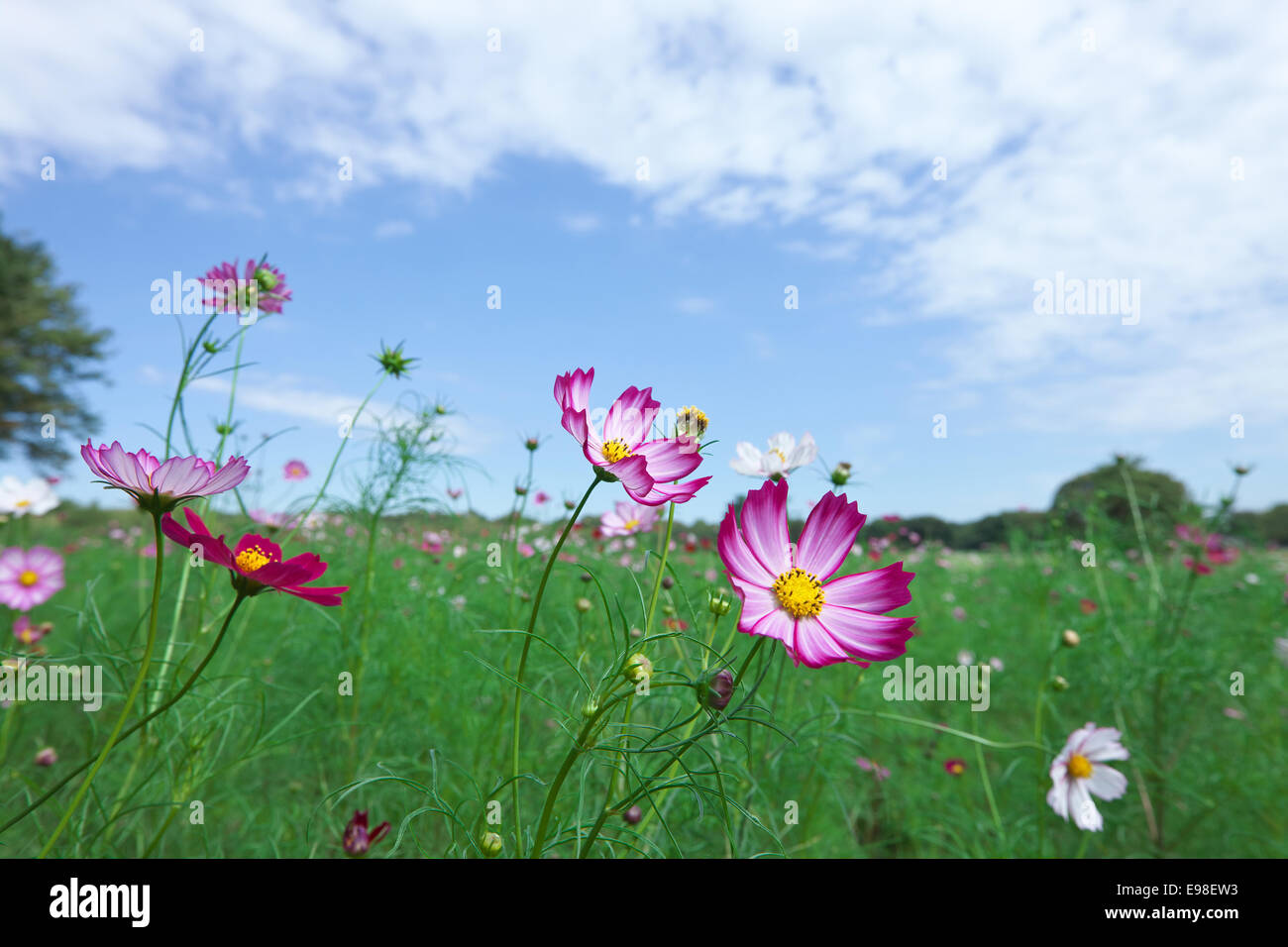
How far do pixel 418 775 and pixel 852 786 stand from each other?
132cm

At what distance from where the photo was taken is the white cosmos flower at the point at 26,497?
1.65 meters

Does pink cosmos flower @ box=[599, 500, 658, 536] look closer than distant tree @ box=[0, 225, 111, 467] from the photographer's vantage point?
Yes

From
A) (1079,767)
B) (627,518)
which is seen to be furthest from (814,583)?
(1079,767)

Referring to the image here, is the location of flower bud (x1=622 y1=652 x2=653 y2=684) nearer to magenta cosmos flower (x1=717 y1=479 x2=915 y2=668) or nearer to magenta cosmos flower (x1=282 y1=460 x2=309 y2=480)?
magenta cosmos flower (x1=717 y1=479 x2=915 y2=668)

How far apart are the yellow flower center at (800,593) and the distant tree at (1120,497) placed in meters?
1.83

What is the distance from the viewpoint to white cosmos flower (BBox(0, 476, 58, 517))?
1647 millimetres

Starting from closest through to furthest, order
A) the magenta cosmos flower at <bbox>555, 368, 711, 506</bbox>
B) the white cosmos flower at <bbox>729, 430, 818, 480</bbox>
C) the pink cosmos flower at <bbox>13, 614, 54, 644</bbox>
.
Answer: the magenta cosmos flower at <bbox>555, 368, 711, 506</bbox> < the white cosmos flower at <bbox>729, 430, 818, 480</bbox> < the pink cosmos flower at <bbox>13, 614, 54, 644</bbox>

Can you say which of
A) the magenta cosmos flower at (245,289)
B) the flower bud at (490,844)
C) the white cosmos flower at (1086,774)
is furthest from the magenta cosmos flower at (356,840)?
the white cosmos flower at (1086,774)

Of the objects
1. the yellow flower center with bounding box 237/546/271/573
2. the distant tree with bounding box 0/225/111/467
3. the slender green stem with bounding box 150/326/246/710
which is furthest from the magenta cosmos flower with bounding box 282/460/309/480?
the distant tree with bounding box 0/225/111/467

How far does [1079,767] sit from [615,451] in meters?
1.16

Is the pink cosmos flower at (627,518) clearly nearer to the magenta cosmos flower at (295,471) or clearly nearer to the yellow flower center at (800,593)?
the yellow flower center at (800,593)

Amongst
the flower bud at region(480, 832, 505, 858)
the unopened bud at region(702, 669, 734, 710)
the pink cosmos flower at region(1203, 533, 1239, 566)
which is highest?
the unopened bud at region(702, 669, 734, 710)

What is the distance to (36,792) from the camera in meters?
1.08
